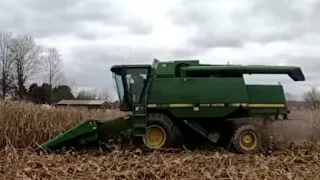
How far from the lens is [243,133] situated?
1044cm

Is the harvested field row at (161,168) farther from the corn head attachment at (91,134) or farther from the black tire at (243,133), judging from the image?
the corn head attachment at (91,134)

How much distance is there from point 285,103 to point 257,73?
3.11 feet

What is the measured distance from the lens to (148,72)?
10.9m

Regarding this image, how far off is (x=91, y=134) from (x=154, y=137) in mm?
1427

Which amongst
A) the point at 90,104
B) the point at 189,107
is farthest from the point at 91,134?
the point at 90,104

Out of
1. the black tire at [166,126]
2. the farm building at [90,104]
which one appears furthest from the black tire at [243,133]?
the farm building at [90,104]

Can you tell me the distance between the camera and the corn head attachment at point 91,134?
10516mm

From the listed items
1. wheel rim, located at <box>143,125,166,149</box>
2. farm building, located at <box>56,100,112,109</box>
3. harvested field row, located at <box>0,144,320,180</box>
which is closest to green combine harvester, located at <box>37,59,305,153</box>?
wheel rim, located at <box>143,125,166,149</box>

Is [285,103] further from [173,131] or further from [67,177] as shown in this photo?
[67,177]

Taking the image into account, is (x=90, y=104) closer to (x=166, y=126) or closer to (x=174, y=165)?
(x=166, y=126)

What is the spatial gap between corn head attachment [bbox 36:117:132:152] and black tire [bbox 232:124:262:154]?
240 centimetres

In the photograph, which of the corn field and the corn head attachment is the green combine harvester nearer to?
the corn head attachment

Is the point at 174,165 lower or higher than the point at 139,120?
lower

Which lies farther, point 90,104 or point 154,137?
point 90,104
